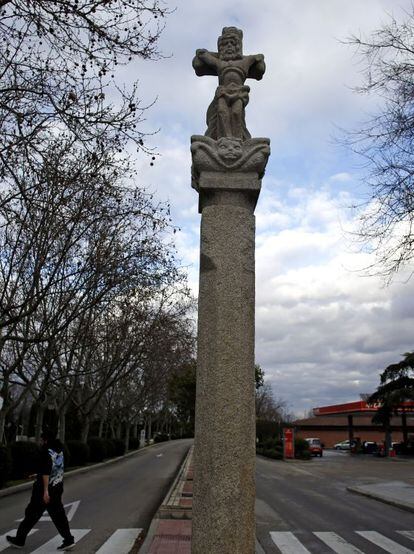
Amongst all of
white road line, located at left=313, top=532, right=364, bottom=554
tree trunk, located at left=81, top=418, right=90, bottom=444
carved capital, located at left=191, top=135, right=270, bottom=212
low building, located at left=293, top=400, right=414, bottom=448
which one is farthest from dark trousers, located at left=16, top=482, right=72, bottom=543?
low building, located at left=293, top=400, right=414, bottom=448

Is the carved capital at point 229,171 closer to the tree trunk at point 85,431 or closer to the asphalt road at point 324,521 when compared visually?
the asphalt road at point 324,521

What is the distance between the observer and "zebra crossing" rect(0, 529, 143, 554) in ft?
29.3

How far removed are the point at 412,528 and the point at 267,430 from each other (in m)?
40.3

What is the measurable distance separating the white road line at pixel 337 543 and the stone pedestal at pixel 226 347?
20.4 feet

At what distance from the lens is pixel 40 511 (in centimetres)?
874

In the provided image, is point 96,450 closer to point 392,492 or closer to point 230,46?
point 392,492

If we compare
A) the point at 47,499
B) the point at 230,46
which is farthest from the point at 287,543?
the point at 230,46

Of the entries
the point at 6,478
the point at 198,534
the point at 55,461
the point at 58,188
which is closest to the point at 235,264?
the point at 198,534

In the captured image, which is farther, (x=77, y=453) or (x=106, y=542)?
(x=77, y=453)

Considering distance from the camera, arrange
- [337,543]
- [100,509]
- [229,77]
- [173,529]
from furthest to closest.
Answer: [100,509]
[337,543]
[173,529]
[229,77]

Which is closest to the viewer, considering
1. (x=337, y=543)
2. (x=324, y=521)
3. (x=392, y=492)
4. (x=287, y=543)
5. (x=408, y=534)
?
(x=287, y=543)

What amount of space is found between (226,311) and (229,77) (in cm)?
228

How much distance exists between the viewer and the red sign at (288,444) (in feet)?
126

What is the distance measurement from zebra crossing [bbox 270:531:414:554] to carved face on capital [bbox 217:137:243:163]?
7.07 meters
